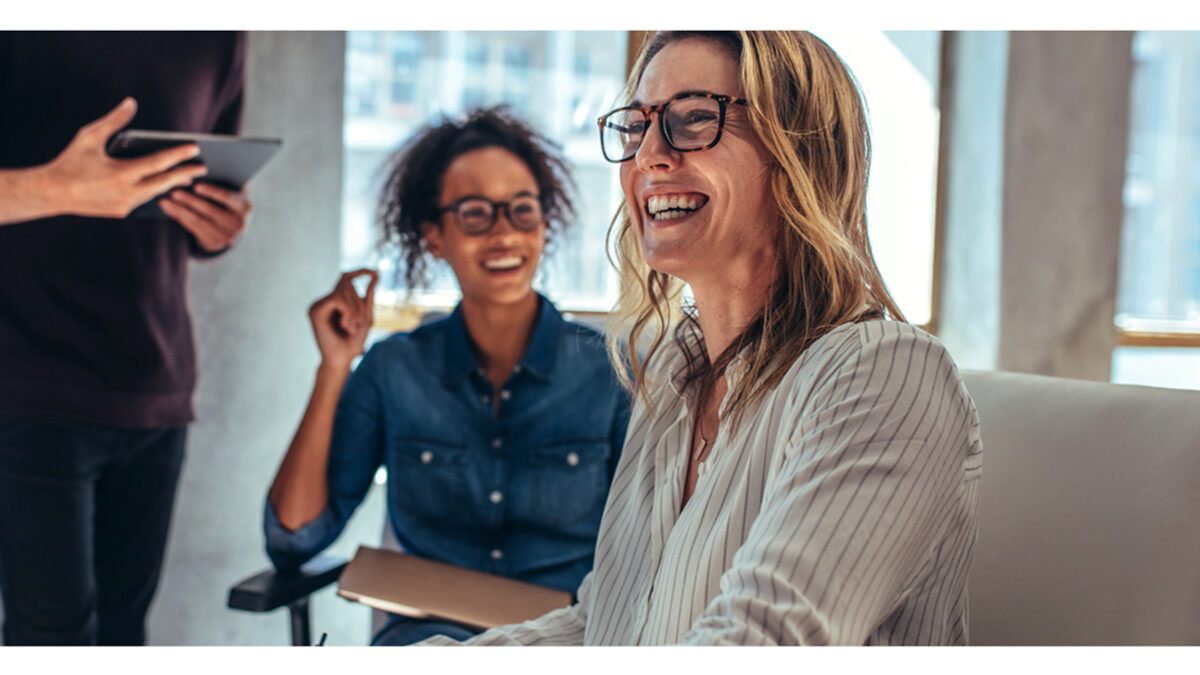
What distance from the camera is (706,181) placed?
91cm

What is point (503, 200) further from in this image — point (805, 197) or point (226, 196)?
point (805, 197)

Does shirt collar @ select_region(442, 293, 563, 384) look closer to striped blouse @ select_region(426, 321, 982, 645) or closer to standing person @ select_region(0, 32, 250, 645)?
standing person @ select_region(0, 32, 250, 645)

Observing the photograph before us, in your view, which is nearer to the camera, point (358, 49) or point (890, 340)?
point (890, 340)

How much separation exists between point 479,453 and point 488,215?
1.54 ft

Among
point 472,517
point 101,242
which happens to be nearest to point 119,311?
point 101,242

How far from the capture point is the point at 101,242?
1.69 metres

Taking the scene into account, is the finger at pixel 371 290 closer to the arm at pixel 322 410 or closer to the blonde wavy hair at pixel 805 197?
the arm at pixel 322 410

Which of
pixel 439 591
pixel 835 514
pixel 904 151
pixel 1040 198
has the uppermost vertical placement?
pixel 904 151

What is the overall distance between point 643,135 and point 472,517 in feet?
2.94

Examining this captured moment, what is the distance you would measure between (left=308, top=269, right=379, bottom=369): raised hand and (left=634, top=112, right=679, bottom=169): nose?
0.91m

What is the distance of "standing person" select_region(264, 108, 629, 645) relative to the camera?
5.20ft

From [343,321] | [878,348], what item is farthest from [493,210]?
[878,348]

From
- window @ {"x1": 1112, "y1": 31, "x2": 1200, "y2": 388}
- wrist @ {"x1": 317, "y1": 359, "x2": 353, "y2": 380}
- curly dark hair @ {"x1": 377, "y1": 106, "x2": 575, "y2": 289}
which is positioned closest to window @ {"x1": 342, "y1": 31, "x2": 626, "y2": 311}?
curly dark hair @ {"x1": 377, "y1": 106, "x2": 575, "y2": 289}
